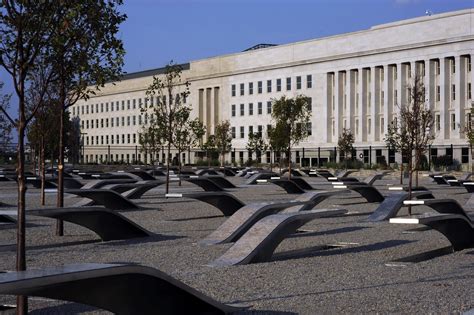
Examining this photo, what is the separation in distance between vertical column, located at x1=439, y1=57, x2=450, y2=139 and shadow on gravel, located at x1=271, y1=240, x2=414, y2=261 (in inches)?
2216

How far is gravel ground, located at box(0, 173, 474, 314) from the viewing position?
8867 mm

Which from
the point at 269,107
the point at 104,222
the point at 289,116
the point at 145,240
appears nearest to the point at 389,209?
the point at 145,240

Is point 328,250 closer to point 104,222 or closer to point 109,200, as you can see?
point 104,222

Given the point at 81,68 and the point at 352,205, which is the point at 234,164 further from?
the point at 81,68

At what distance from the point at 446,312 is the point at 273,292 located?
216 centimetres

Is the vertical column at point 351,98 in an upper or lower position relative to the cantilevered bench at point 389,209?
upper

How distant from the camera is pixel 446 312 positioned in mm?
8297

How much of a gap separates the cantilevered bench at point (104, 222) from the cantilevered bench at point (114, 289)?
23.6 feet

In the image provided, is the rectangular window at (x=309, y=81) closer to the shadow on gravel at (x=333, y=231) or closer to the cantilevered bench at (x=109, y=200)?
the cantilevered bench at (x=109, y=200)

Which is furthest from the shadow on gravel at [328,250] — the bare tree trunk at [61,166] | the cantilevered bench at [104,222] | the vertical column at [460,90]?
the vertical column at [460,90]

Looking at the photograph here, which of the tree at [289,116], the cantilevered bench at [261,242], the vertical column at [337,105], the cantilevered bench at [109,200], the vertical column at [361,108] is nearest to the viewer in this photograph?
the cantilevered bench at [261,242]

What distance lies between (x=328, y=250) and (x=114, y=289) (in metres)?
7.83

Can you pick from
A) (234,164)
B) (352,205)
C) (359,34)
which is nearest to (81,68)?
(352,205)

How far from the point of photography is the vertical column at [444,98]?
69.4 meters
